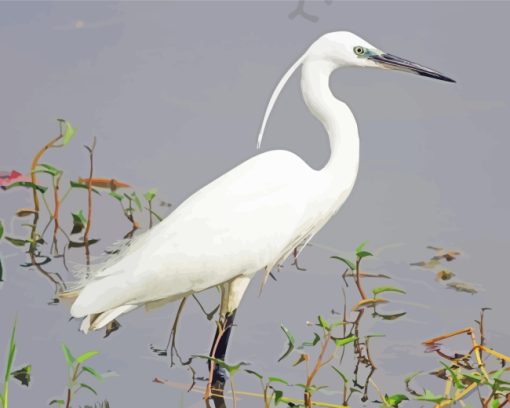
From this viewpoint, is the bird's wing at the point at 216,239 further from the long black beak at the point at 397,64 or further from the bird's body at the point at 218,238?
the long black beak at the point at 397,64

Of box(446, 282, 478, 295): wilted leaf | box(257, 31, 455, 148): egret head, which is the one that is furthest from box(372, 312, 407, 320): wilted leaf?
box(257, 31, 455, 148): egret head

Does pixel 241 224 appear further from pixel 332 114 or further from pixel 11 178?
pixel 11 178

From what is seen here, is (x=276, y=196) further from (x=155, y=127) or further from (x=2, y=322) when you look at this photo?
(x=155, y=127)

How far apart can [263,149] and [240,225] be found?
154 cm

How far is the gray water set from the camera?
11.4 ft

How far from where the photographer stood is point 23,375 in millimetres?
3199

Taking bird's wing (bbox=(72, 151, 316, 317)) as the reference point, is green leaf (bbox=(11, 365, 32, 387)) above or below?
below

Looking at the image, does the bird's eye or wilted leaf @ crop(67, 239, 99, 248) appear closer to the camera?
the bird's eye

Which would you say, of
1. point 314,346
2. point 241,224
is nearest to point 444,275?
point 314,346

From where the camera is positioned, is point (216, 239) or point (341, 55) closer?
point (216, 239)

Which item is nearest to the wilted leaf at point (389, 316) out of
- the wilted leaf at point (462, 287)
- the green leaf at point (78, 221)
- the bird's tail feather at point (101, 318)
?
the wilted leaf at point (462, 287)

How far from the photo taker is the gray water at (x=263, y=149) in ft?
11.4

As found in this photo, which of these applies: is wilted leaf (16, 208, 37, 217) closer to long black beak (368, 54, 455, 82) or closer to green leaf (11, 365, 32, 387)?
green leaf (11, 365, 32, 387)

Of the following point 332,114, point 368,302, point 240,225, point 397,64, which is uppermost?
point 397,64
